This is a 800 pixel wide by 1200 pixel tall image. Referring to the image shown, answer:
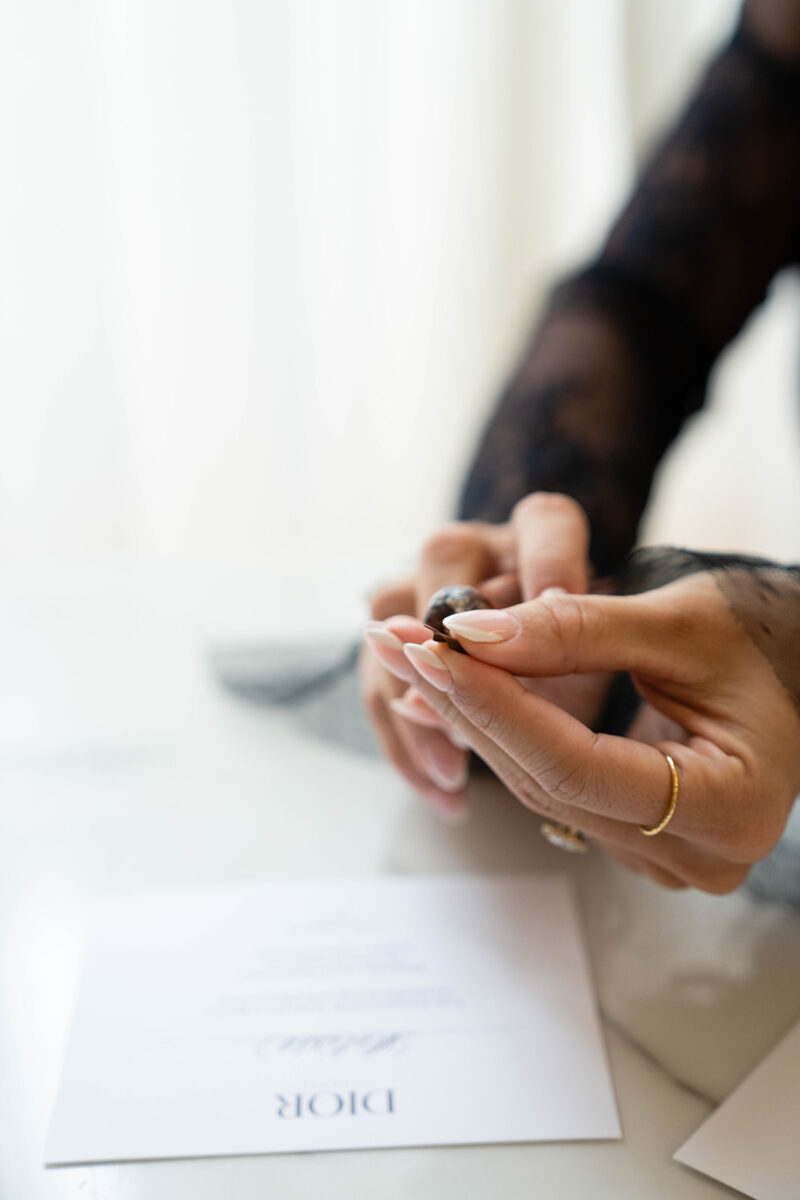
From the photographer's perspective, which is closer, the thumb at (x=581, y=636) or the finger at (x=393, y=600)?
the thumb at (x=581, y=636)

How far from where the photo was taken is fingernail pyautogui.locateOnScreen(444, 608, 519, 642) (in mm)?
372

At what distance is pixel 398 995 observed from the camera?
41cm

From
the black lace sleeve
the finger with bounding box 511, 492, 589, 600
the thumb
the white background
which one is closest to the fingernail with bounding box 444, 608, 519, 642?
the thumb

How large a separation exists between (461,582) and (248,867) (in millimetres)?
169

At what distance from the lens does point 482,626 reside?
375 mm

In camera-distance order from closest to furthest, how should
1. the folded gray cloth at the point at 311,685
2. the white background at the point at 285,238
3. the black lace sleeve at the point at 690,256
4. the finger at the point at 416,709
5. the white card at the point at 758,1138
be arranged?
the white card at the point at 758,1138, the finger at the point at 416,709, the folded gray cloth at the point at 311,685, the black lace sleeve at the point at 690,256, the white background at the point at 285,238

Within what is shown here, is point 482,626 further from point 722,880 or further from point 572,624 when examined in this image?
point 722,880

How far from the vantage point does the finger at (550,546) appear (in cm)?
48

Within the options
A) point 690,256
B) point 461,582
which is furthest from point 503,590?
point 690,256

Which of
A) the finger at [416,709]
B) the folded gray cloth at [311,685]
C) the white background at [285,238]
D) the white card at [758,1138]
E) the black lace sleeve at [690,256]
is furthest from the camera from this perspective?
the white background at [285,238]

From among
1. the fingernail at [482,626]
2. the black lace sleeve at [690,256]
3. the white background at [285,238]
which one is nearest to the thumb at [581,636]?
the fingernail at [482,626]

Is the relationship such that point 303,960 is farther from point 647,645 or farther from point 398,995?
point 647,645

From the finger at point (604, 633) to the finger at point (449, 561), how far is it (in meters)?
0.10

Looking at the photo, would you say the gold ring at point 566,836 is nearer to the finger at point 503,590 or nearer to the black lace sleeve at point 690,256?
the finger at point 503,590
